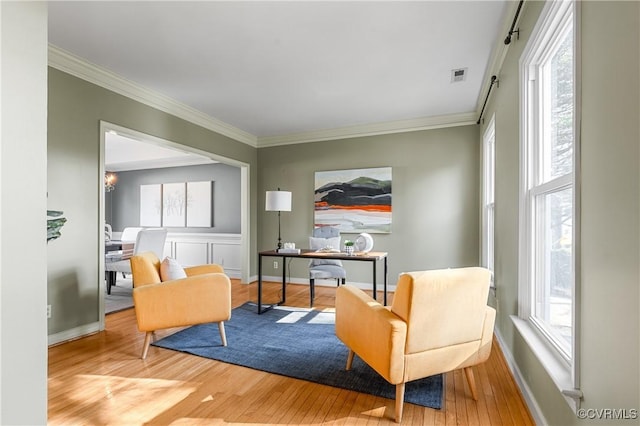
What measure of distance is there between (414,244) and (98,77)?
411 centimetres

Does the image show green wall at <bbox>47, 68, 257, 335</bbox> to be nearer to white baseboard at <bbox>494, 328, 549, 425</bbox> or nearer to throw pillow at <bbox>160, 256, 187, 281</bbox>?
throw pillow at <bbox>160, 256, 187, 281</bbox>

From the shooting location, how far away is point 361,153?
4.89 metres

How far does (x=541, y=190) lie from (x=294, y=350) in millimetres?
2083

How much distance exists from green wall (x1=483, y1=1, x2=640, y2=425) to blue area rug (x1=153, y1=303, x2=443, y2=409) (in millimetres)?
885

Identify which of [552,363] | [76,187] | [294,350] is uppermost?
[76,187]

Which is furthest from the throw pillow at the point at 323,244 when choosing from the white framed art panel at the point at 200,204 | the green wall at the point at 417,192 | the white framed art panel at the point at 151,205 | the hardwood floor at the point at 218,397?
the white framed art panel at the point at 151,205

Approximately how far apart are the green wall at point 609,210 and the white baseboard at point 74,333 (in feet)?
11.6

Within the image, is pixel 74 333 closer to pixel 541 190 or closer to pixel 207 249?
pixel 207 249

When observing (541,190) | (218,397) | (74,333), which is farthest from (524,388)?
(74,333)

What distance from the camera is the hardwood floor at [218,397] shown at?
1.75 m

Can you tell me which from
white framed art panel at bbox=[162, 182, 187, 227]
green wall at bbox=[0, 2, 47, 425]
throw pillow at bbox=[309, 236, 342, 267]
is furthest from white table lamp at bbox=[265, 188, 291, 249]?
white framed art panel at bbox=[162, 182, 187, 227]

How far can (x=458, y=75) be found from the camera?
10.4 feet

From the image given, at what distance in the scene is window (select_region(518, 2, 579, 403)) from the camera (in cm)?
152

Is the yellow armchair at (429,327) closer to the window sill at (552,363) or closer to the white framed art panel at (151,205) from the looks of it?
the window sill at (552,363)
